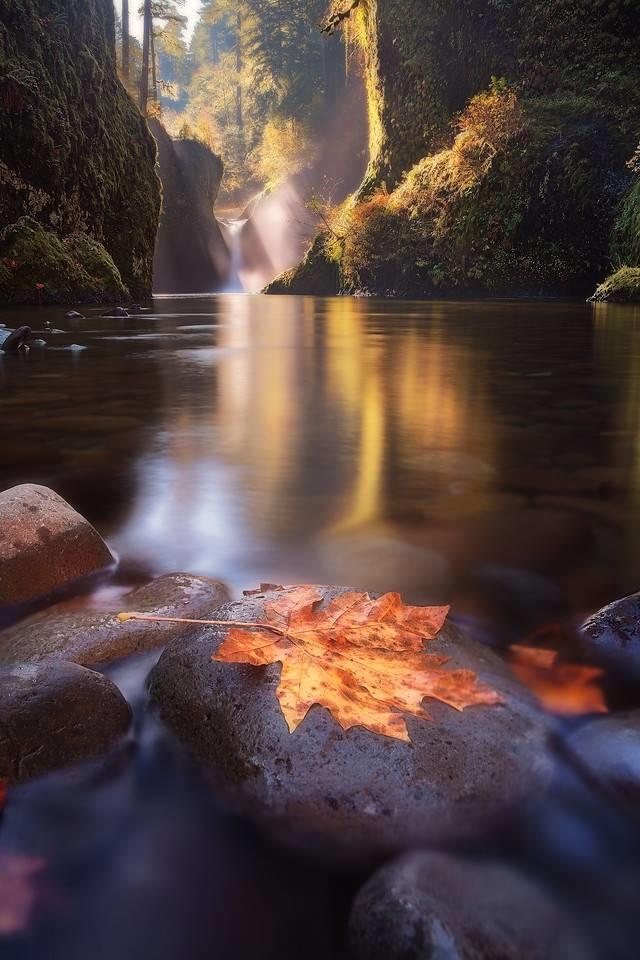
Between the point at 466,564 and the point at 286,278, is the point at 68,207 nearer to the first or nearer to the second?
the point at 286,278

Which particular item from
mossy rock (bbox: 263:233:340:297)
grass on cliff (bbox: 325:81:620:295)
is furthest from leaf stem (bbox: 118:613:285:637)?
mossy rock (bbox: 263:233:340:297)

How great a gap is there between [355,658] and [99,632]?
2.12 feet

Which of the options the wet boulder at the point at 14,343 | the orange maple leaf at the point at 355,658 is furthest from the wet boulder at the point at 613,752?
the wet boulder at the point at 14,343

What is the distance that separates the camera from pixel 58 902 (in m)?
0.96

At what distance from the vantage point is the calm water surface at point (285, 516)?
0.98 metres

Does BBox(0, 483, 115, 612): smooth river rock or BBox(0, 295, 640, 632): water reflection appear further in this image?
BBox(0, 295, 640, 632): water reflection

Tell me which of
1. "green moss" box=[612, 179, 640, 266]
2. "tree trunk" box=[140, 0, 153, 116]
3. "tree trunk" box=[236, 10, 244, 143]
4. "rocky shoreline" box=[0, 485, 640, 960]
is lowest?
"rocky shoreline" box=[0, 485, 640, 960]

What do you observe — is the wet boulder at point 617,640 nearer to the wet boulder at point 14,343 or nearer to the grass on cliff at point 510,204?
the wet boulder at point 14,343

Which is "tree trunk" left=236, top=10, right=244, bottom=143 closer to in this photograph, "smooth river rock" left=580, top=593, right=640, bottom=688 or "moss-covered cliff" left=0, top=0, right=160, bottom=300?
"moss-covered cliff" left=0, top=0, right=160, bottom=300

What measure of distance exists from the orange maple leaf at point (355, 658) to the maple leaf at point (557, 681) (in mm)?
154

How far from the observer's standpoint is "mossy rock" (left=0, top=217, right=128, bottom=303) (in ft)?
51.3

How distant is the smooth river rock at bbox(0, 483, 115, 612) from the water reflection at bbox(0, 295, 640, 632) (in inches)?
6.6

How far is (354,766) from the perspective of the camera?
116 cm

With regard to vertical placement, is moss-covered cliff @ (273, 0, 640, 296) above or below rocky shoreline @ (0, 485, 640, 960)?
above
